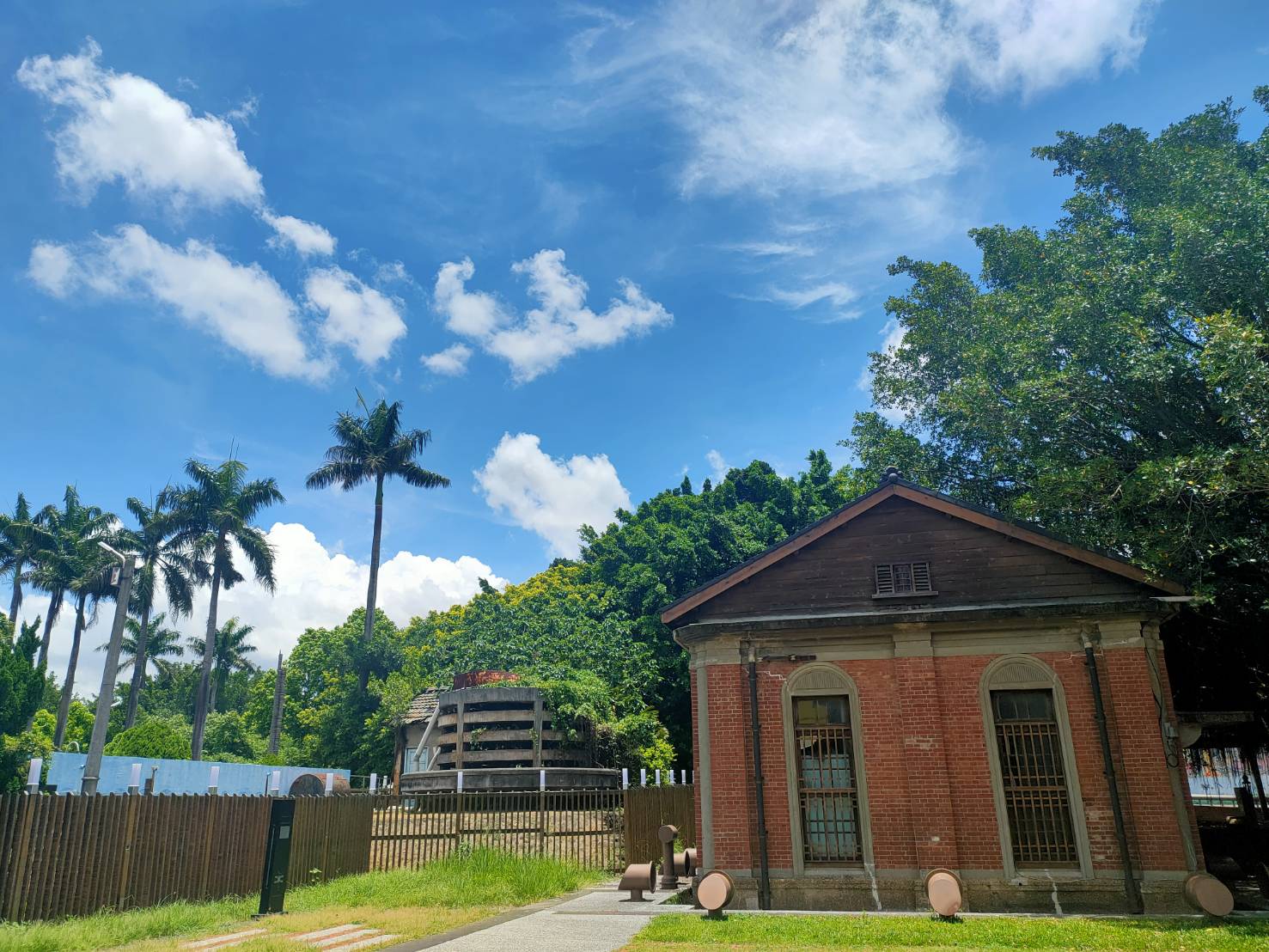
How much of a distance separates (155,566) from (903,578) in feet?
175

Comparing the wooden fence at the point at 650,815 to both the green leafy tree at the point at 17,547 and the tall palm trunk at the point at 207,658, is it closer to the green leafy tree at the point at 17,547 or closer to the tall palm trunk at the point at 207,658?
the tall palm trunk at the point at 207,658

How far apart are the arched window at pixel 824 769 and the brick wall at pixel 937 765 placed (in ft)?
0.60

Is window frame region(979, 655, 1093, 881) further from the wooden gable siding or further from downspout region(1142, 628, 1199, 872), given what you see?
downspout region(1142, 628, 1199, 872)

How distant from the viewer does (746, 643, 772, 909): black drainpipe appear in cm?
1409

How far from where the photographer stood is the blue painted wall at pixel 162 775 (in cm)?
3200

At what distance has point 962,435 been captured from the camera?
72.9 feet

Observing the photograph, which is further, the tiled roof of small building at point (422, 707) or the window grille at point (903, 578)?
the tiled roof of small building at point (422, 707)

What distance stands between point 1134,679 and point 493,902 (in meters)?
11.4

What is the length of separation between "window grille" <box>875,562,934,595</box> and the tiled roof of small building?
26737mm

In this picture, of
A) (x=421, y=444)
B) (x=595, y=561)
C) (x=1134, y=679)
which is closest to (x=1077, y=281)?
(x=1134, y=679)

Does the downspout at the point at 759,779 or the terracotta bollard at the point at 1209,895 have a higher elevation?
the downspout at the point at 759,779

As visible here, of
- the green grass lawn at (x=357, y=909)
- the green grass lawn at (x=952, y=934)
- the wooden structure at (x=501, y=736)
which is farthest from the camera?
the wooden structure at (x=501, y=736)

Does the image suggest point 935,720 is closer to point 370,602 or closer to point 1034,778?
point 1034,778

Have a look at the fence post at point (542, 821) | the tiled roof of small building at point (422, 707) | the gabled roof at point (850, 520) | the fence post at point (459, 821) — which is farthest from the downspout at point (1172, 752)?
the tiled roof of small building at point (422, 707)
